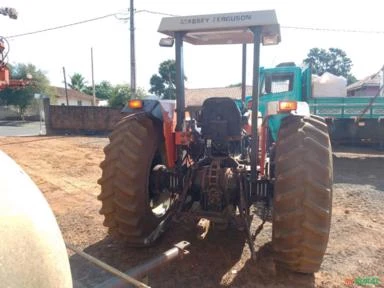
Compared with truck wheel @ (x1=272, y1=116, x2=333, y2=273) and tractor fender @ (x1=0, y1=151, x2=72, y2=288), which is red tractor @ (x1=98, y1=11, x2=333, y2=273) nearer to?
truck wheel @ (x1=272, y1=116, x2=333, y2=273)

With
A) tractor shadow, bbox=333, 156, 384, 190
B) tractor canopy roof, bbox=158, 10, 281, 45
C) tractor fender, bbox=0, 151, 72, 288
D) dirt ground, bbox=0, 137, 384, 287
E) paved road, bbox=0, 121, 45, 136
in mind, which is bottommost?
paved road, bbox=0, 121, 45, 136

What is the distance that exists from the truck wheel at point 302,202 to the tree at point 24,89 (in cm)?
4050

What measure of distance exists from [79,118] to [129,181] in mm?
17322

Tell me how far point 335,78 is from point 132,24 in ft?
34.6

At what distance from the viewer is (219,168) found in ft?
13.5

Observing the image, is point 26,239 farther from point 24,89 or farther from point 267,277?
point 24,89

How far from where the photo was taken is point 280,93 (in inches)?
424

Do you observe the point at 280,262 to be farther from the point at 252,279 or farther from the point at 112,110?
the point at 112,110

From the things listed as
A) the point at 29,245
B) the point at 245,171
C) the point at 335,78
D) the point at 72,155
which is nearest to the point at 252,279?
the point at 245,171

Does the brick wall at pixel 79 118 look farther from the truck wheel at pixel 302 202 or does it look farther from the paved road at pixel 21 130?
the truck wheel at pixel 302 202

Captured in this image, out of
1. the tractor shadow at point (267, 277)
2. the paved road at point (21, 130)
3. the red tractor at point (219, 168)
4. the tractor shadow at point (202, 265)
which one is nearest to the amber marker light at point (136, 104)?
the red tractor at point (219, 168)

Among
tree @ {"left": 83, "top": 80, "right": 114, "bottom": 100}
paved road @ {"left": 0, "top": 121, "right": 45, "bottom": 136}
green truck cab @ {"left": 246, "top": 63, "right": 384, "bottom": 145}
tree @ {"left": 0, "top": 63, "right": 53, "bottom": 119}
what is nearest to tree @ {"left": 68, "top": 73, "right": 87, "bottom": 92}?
tree @ {"left": 83, "top": 80, "right": 114, "bottom": 100}

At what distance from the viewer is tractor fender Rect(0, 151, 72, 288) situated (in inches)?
55.7

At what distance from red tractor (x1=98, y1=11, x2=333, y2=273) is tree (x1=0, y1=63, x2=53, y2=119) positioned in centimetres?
3908
